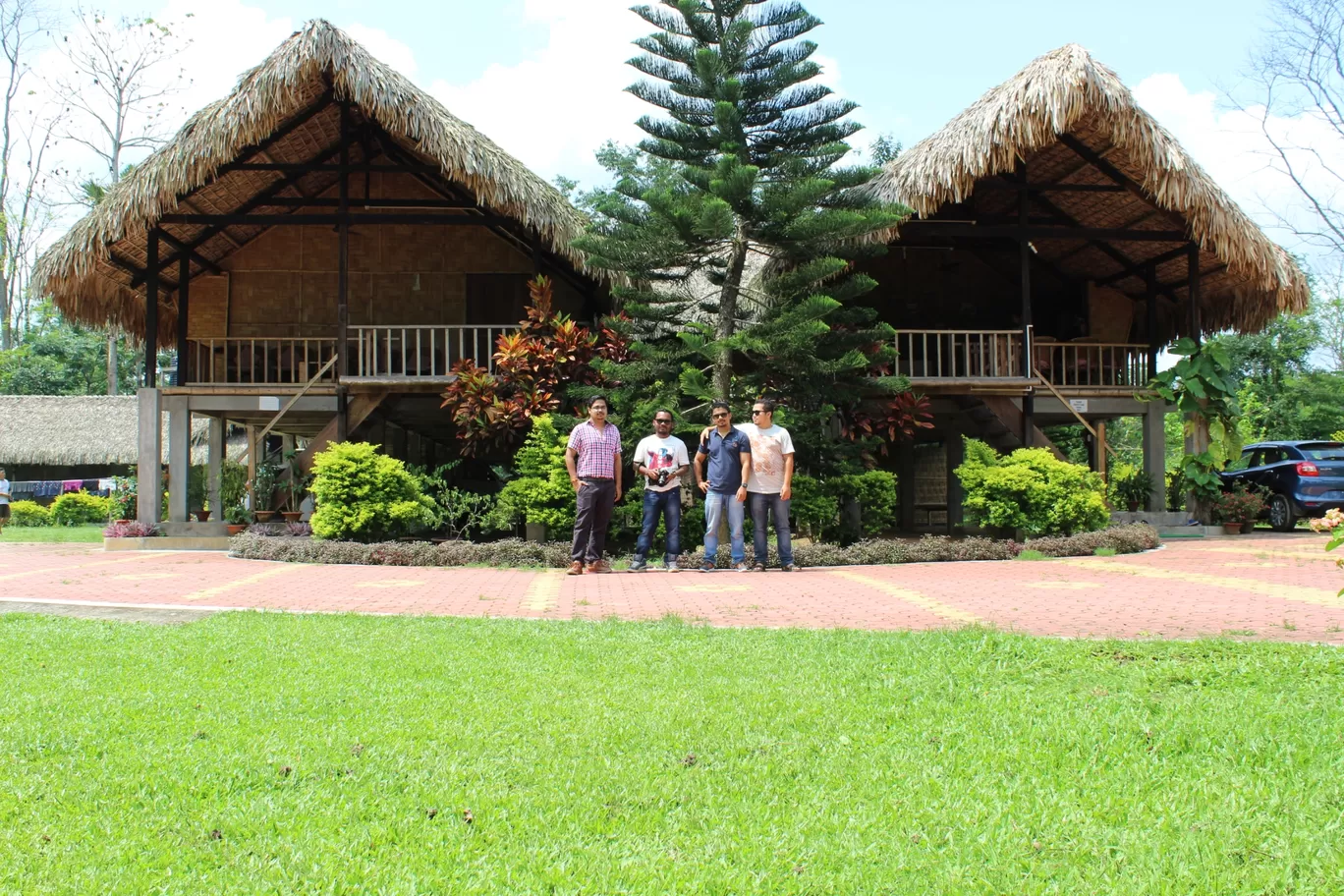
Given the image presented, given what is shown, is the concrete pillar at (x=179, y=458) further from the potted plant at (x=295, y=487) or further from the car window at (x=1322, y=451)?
the car window at (x=1322, y=451)

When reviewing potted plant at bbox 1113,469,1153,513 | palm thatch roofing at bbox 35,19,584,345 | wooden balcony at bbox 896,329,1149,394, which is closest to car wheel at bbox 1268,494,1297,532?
potted plant at bbox 1113,469,1153,513

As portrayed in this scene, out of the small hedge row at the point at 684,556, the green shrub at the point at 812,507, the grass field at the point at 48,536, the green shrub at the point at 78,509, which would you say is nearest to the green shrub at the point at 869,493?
the green shrub at the point at 812,507

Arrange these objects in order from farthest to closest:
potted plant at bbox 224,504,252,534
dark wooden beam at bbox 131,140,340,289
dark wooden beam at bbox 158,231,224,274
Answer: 1. dark wooden beam at bbox 131,140,340,289
2. dark wooden beam at bbox 158,231,224,274
3. potted plant at bbox 224,504,252,534

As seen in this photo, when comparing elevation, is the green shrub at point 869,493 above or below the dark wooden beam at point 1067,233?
below

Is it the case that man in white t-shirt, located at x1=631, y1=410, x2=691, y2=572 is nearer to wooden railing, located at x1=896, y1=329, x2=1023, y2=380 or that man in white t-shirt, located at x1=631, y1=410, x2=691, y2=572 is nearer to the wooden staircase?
wooden railing, located at x1=896, y1=329, x2=1023, y2=380

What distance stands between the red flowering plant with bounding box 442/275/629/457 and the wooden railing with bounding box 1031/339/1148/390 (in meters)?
5.68

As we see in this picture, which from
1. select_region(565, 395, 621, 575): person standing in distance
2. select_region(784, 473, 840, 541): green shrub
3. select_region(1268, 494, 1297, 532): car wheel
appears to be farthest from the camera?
select_region(1268, 494, 1297, 532): car wheel

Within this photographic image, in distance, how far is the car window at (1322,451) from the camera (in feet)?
49.7

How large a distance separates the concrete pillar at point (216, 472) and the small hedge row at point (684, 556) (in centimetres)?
438

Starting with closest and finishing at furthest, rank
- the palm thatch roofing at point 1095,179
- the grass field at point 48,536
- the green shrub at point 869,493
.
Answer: the green shrub at point 869,493 < the palm thatch roofing at point 1095,179 < the grass field at point 48,536

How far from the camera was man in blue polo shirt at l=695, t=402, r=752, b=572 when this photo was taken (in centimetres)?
910

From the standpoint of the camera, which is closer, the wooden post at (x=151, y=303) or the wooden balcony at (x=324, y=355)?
the wooden post at (x=151, y=303)

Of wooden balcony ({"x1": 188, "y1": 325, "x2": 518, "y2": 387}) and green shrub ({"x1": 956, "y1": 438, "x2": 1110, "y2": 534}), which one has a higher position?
wooden balcony ({"x1": 188, "y1": 325, "x2": 518, "y2": 387})

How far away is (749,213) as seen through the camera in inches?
455
